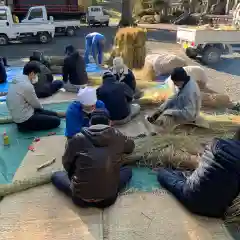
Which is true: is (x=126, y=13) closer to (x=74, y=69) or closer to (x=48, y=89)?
(x=74, y=69)

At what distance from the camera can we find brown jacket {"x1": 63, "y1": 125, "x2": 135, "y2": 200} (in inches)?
112

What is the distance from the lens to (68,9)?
22.7 m

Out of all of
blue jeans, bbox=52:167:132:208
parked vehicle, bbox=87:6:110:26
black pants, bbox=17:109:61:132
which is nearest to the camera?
blue jeans, bbox=52:167:132:208

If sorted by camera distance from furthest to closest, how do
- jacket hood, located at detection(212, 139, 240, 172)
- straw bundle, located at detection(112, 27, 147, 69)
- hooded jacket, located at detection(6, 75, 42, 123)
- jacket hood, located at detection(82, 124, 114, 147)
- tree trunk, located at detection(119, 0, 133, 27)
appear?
tree trunk, located at detection(119, 0, 133, 27)
straw bundle, located at detection(112, 27, 147, 69)
hooded jacket, located at detection(6, 75, 42, 123)
jacket hood, located at detection(82, 124, 114, 147)
jacket hood, located at detection(212, 139, 240, 172)

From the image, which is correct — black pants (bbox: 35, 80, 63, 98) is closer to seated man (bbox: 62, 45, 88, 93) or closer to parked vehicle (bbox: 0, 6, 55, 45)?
seated man (bbox: 62, 45, 88, 93)

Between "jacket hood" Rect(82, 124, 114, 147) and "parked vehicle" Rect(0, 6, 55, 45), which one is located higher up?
"jacket hood" Rect(82, 124, 114, 147)

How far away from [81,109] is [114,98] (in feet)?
3.42

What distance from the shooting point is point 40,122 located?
5.07 m

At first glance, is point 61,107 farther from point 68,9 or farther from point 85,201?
point 68,9

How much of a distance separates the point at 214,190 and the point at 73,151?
124 cm

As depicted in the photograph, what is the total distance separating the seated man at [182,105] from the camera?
462 cm

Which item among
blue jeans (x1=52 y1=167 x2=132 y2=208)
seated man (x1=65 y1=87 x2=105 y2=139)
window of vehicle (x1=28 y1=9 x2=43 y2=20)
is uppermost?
seated man (x1=65 y1=87 x2=105 y2=139)

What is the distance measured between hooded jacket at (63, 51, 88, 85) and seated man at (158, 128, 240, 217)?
4.38m

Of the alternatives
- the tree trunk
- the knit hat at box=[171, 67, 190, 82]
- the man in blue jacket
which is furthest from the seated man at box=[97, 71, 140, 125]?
the tree trunk
